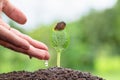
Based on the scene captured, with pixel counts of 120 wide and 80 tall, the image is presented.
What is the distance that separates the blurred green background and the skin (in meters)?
5.33

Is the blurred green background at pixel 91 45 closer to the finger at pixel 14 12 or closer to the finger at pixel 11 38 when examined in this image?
the finger at pixel 14 12

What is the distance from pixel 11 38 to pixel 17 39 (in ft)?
0.08

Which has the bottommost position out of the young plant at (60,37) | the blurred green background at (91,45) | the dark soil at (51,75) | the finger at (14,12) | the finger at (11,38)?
the dark soil at (51,75)

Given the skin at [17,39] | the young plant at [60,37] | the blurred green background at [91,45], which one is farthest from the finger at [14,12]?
the blurred green background at [91,45]

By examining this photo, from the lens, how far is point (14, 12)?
1912mm

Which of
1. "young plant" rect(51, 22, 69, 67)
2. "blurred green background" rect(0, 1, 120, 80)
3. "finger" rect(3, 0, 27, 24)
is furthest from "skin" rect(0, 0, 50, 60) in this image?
"blurred green background" rect(0, 1, 120, 80)

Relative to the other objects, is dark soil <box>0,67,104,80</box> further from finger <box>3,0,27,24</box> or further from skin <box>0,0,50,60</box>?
finger <box>3,0,27,24</box>

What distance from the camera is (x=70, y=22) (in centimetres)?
1085

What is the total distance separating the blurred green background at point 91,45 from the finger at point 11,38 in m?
5.63

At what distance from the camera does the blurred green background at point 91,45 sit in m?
8.42

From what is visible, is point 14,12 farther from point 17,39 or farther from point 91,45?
point 91,45

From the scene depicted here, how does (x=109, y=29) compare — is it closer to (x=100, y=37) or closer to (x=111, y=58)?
(x=100, y=37)

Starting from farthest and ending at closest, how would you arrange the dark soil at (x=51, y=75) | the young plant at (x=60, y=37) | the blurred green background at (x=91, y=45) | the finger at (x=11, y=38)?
the blurred green background at (x=91, y=45) → the young plant at (x=60, y=37) → the dark soil at (x=51, y=75) → the finger at (x=11, y=38)

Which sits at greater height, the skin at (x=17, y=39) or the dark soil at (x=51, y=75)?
the skin at (x=17, y=39)
